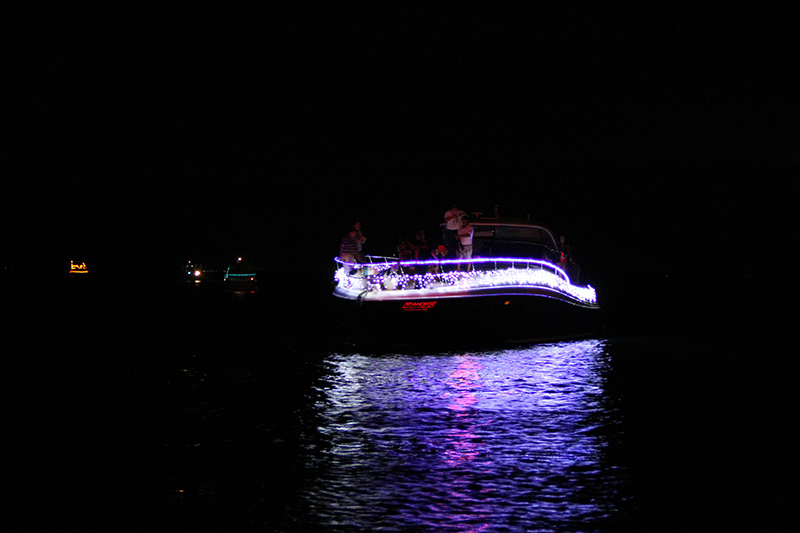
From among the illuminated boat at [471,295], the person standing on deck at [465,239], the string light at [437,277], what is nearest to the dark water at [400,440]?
the illuminated boat at [471,295]

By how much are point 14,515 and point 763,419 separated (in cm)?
1084

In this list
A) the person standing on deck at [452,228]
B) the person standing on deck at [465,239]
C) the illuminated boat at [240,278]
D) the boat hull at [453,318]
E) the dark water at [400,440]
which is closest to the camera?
the dark water at [400,440]

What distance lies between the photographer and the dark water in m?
8.65

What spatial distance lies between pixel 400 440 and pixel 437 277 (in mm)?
12458

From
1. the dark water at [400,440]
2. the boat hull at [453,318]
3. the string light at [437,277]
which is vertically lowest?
the dark water at [400,440]

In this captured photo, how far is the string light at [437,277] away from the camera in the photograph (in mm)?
24031

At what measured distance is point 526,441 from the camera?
1187 cm

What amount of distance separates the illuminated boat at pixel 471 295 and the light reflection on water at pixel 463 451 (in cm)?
403

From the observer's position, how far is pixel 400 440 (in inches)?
473

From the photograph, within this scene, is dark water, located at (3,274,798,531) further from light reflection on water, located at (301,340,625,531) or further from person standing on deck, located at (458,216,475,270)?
person standing on deck, located at (458,216,475,270)

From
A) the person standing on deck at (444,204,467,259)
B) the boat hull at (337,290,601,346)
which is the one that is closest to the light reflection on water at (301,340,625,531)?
the boat hull at (337,290,601,346)

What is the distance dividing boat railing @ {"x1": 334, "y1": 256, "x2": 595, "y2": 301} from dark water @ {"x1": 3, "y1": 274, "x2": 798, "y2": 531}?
181 centimetres

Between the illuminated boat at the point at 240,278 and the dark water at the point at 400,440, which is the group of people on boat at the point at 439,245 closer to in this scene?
the dark water at the point at 400,440

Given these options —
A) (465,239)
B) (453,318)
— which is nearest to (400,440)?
(453,318)
